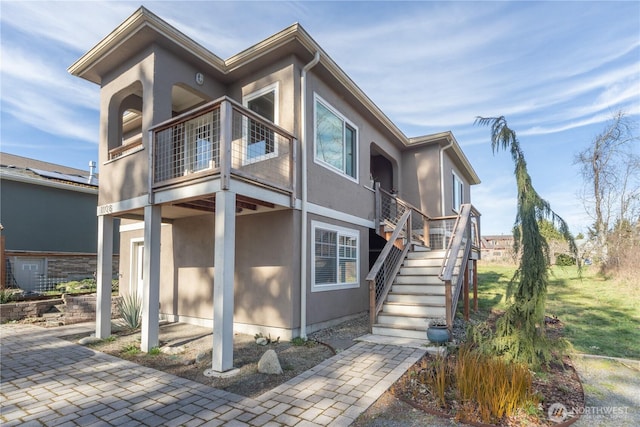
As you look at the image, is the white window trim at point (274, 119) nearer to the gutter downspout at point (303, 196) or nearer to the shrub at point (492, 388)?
the gutter downspout at point (303, 196)

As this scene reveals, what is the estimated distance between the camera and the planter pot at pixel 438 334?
18.8ft

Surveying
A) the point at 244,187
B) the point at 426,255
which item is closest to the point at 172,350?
the point at 244,187

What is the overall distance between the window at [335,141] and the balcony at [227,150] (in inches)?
41.1

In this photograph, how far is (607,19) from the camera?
25.7 feet

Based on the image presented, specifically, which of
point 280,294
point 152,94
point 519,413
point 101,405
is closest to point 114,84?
point 152,94

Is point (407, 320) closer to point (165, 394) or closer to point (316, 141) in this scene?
point (316, 141)

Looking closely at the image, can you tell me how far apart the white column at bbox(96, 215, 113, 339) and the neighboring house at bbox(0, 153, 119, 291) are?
5.07 m

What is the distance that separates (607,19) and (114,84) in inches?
437

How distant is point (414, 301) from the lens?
724 centimetres

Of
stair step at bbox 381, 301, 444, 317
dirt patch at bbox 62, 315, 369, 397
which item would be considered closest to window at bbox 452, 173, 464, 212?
stair step at bbox 381, 301, 444, 317

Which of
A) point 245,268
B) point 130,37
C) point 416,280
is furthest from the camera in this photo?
point 416,280

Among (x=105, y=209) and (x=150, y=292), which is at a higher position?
(x=105, y=209)

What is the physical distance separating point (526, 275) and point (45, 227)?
15.1 m

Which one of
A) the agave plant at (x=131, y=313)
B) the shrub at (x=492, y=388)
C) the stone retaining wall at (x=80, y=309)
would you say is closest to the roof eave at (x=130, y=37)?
the agave plant at (x=131, y=313)
